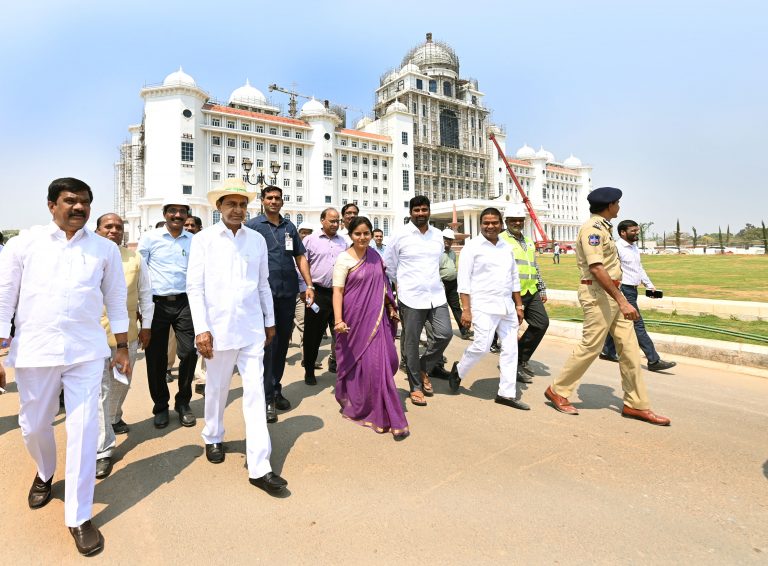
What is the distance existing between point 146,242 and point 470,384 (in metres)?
3.67

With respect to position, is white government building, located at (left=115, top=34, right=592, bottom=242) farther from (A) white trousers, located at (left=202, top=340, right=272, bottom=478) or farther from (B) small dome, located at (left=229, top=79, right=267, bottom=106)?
(A) white trousers, located at (left=202, top=340, right=272, bottom=478)

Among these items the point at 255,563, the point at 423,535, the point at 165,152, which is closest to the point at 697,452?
the point at 423,535

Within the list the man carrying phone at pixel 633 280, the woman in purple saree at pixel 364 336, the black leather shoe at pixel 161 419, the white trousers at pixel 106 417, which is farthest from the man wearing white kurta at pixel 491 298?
the white trousers at pixel 106 417

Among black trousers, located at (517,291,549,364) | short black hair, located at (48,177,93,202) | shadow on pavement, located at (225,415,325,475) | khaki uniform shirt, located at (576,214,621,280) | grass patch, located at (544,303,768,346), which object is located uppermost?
short black hair, located at (48,177,93,202)

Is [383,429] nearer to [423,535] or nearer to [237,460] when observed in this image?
[237,460]

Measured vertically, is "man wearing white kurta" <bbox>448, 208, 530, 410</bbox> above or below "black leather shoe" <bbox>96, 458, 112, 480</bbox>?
above

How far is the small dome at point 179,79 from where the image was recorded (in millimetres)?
48188

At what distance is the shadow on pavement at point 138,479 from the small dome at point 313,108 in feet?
197

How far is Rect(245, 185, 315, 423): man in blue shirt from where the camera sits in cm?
411

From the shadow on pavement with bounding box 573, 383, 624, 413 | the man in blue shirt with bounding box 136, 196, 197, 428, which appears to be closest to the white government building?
the man in blue shirt with bounding box 136, 196, 197, 428

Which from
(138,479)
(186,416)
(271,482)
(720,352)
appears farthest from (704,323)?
(138,479)

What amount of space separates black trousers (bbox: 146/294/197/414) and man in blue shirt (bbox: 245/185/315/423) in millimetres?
747

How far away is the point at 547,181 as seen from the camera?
310 ft

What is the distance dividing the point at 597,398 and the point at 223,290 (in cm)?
361
